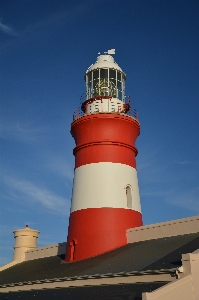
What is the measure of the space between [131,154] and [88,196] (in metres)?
3.61

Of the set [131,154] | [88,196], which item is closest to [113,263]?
[88,196]

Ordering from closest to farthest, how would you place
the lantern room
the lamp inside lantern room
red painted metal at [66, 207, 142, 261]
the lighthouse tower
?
red painted metal at [66, 207, 142, 261], the lighthouse tower, the lantern room, the lamp inside lantern room

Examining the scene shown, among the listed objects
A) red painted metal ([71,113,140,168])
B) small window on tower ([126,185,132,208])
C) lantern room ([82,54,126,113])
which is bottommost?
small window on tower ([126,185,132,208])

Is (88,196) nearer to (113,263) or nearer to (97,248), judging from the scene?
(97,248)

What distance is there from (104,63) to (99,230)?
33.8 ft

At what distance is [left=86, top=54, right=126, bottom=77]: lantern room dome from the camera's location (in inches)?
864

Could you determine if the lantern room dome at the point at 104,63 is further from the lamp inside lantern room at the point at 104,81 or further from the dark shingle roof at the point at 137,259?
the dark shingle roof at the point at 137,259

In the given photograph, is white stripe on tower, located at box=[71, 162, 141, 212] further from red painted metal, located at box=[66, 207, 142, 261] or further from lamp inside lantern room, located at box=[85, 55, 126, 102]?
lamp inside lantern room, located at box=[85, 55, 126, 102]

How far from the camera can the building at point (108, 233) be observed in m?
12.2

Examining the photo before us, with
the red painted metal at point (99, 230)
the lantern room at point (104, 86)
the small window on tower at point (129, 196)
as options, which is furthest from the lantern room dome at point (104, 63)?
the red painted metal at point (99, 230)

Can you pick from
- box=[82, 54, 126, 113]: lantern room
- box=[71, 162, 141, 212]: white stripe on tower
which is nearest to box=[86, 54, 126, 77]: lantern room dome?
box=[82, 54, 126, 113]: lantern room

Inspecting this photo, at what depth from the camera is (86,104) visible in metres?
21.7

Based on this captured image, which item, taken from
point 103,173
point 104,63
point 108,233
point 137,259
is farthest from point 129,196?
point 104,63

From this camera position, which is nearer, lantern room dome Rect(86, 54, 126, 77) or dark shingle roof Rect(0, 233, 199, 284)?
dark shingle roof Rect(0, 233, 199, 284)
